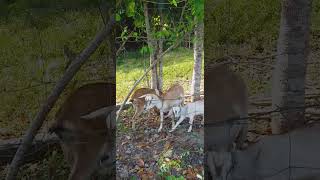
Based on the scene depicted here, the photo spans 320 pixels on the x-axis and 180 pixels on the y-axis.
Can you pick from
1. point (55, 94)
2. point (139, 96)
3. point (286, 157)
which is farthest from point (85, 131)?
point (286, 157)

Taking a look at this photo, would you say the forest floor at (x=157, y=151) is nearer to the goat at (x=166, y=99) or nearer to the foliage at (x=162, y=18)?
the goat at (x=166, y=99)

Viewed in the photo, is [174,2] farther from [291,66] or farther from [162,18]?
[291,66]

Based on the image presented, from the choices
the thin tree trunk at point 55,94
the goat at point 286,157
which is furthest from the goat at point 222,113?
the thin tree trunk at point 55,94

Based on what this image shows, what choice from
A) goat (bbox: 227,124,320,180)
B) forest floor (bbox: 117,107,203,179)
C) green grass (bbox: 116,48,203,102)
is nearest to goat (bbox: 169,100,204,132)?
forest floor (bbox: 117,107,203,179)

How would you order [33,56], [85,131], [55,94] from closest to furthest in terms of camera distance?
[33,56] → [55,94] → [85,131]

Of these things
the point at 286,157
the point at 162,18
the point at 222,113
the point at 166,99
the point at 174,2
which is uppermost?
the point at 174,2

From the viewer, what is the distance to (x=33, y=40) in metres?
4.48

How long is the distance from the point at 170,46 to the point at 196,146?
2.61 feet

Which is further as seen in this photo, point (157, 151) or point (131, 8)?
point (157, 151)

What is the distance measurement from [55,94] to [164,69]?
32.9 inches

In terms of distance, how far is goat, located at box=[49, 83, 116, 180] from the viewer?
4.65 meters

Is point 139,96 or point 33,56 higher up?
point 33,56

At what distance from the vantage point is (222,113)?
4762 mm

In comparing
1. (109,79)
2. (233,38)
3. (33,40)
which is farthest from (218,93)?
(33,40)
